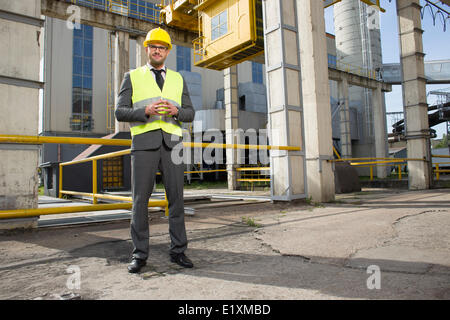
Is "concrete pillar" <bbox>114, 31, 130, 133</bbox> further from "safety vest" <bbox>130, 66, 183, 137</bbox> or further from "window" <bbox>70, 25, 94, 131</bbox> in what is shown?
"window" <bbox>70, 25, 94, 131</bbox>

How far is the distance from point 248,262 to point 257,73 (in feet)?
106

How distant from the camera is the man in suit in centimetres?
224

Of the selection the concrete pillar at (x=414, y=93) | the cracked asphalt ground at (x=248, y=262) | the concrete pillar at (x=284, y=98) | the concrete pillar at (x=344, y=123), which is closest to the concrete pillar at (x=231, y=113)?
the concrete pillar at (x=414, y=93)

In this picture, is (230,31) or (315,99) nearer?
(315,99)

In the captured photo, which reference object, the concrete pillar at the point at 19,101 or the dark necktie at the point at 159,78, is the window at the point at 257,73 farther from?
the dark necktie at the point at 159,78

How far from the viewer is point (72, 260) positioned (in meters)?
2.36

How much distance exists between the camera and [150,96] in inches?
91.3

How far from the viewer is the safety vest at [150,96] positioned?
2291mm

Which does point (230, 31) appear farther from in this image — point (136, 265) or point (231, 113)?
point (136, 265)

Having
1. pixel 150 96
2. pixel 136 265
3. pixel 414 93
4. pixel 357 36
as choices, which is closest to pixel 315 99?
pixel 150 96

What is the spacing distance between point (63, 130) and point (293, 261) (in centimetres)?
2502

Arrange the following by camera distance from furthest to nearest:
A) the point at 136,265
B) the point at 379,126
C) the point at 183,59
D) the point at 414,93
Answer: the point at 183,59 < the point at 379,126 < the point at 414,93 < the point at 136,265

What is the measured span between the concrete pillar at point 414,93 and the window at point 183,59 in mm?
19605

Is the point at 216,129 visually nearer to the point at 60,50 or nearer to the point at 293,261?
the point at 60,50
